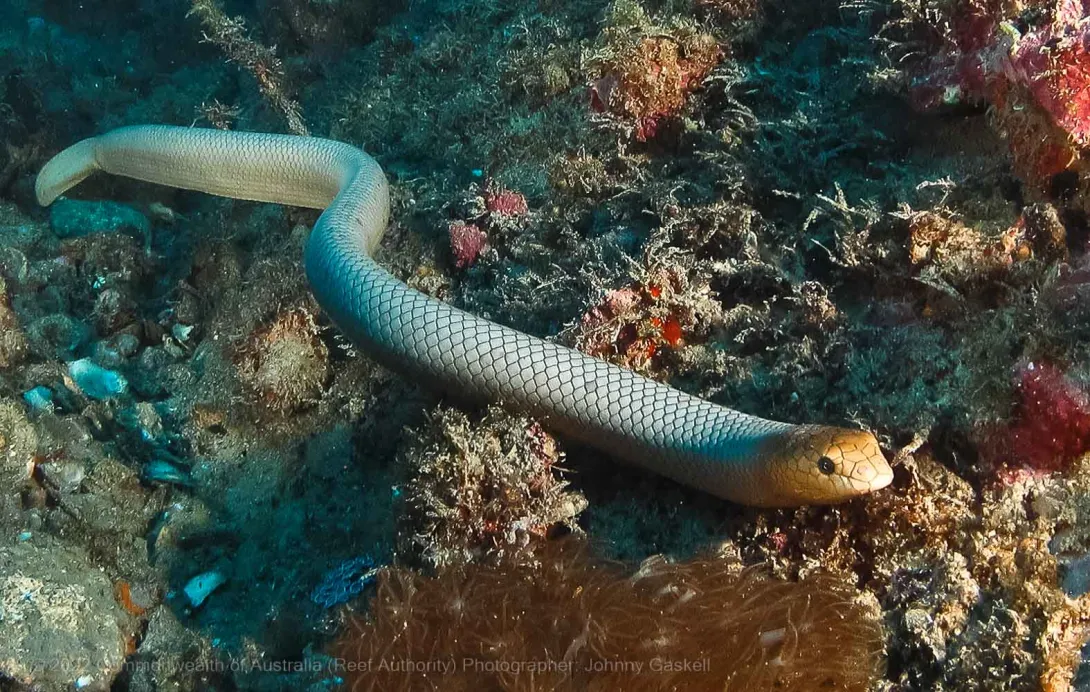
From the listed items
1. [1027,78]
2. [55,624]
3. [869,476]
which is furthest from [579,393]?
[55,624]

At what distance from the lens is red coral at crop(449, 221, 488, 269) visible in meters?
4.64

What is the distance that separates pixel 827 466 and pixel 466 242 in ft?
9.41

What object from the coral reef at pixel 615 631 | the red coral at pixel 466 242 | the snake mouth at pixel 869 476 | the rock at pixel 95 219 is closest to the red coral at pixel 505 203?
the red coral at pixel 466 242

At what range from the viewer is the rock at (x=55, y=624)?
368 centimetres

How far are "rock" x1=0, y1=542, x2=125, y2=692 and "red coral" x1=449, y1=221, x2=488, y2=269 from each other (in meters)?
2.91

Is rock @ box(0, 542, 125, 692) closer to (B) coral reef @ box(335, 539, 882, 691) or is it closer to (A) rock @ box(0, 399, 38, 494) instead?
(A) rock @ box(0, 399, 38, 494)

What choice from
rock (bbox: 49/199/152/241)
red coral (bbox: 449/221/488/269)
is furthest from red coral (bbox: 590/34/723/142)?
rock (bbox: 49/199/152/241)

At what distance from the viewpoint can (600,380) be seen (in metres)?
3.05

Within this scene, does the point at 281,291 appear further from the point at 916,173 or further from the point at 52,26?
the point at 52,26

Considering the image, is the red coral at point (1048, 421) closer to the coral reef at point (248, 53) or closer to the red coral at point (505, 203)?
the red coral at point (505, 203)

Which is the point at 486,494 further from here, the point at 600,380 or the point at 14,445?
the point at 14,445

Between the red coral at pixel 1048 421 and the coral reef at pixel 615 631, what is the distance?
78 centimetres

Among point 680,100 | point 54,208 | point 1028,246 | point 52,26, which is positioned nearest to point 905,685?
point 1028,246

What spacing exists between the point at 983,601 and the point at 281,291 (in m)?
4.35
